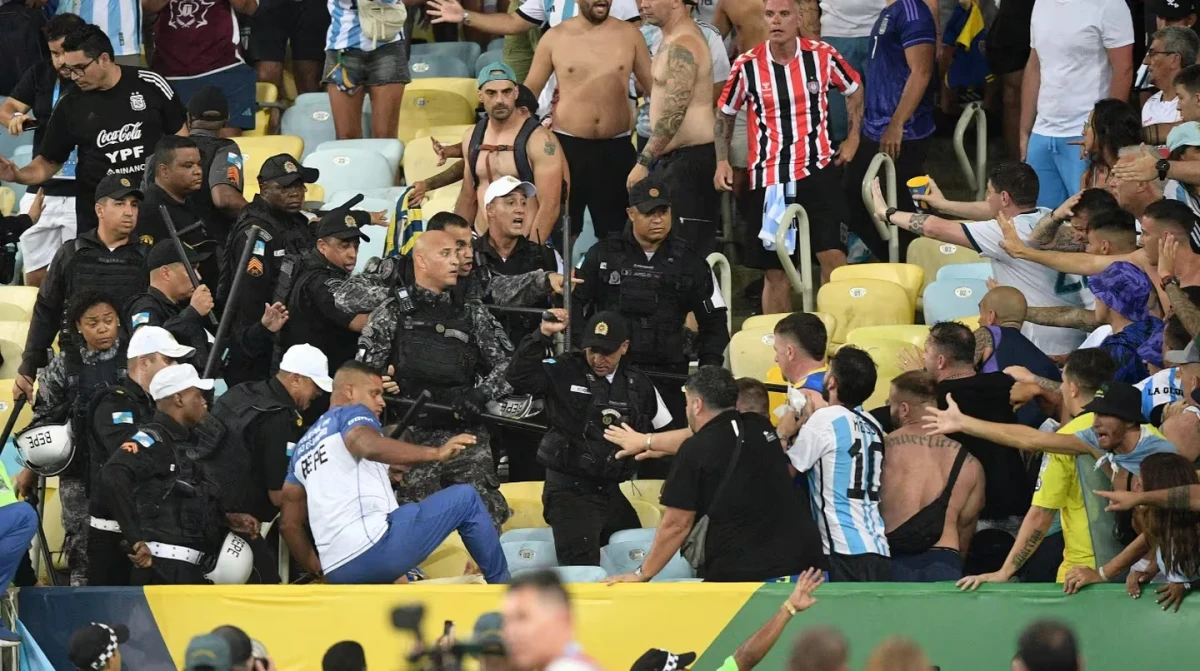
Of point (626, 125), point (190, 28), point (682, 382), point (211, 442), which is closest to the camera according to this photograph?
point (211, 442)

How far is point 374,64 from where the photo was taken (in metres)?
13.1

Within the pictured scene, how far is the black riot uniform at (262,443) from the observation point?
923cm

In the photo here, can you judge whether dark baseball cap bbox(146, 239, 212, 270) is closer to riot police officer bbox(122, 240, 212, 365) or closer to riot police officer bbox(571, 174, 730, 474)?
riot police officer bbox(122, 240, 212, 365)

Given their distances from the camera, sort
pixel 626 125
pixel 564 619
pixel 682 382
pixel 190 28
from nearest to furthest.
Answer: pixel 564 619
pixel 682 382
pixel 626 125
pixel 190 28

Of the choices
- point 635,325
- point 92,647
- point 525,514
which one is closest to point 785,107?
point 635,325

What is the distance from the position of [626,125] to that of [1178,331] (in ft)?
14.1

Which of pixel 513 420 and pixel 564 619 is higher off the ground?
pixel 564 619

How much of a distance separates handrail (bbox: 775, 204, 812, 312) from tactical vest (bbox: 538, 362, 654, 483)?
187 centimetres

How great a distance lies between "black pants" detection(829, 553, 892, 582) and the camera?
340 inches

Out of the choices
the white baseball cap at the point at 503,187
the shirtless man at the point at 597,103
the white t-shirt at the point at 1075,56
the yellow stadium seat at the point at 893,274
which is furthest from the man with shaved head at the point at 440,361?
the white t-shirt at the point at 1075,56

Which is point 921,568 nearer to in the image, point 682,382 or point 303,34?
point 682,382

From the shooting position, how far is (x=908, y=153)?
12438 mm

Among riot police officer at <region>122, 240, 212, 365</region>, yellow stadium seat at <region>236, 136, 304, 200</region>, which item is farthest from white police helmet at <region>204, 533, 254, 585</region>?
yellow stadium seat at <region>236, 136, 304, 200</region>

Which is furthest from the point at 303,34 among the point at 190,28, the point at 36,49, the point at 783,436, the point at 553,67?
the point at 783,436
